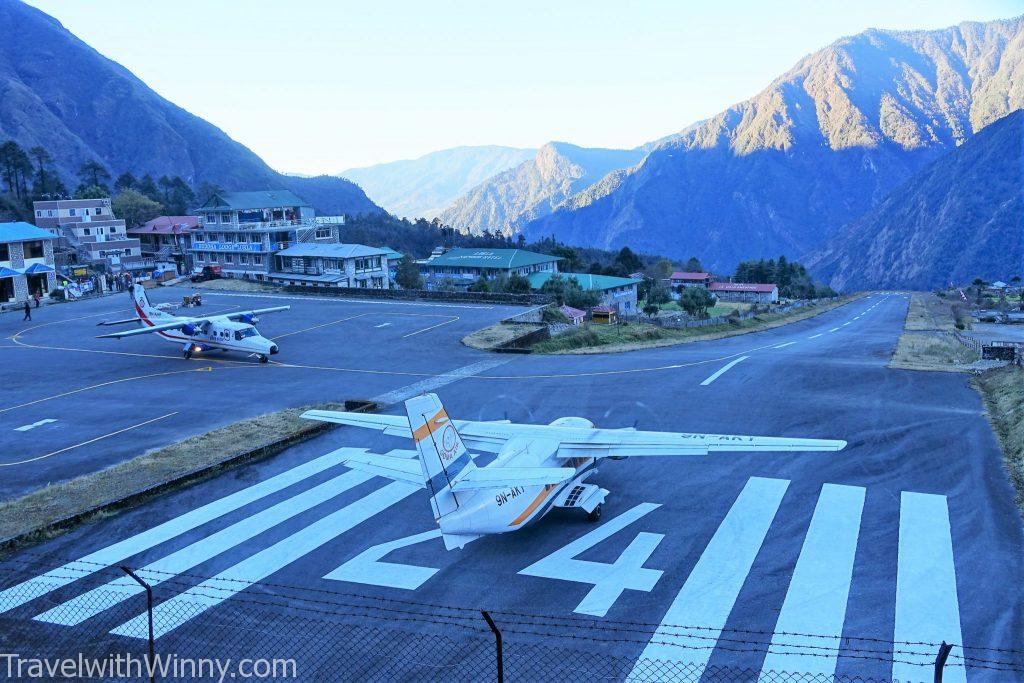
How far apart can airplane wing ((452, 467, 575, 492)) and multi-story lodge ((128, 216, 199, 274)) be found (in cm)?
9026

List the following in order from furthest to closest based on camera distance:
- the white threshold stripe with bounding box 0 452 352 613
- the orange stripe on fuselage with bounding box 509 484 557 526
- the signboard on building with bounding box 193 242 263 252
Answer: the signboard on building with bounding box 193 242 263 252
the orange stripe on fuselage with bounding box 509 484 557 526
the white threshold stripe with bounding box 0 452 352 613

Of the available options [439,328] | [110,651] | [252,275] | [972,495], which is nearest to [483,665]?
[110,651]

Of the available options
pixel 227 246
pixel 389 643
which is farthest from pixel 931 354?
pixel 227 246

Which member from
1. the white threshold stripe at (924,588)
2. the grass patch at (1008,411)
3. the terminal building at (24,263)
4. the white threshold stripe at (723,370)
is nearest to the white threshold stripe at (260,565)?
the white threshold stripe at (924,588)

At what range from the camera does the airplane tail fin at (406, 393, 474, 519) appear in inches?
600

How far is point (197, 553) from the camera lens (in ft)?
57.1

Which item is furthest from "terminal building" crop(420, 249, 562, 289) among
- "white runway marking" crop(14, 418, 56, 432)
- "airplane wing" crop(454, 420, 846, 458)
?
"airplane wing" crop(454, 420, 846, 458)

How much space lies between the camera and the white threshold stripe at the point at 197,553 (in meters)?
14.8

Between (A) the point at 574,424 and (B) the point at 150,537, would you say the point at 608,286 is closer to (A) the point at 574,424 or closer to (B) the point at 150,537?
(A) the point at 574,424

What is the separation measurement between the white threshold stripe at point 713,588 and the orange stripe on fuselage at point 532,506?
3945 mm

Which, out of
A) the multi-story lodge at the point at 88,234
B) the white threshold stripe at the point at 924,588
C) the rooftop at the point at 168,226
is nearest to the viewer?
the white threshold stripe at the point at 924,588

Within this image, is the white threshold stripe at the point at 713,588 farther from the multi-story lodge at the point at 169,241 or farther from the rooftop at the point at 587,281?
the multi-story lodge at the point at 169,241

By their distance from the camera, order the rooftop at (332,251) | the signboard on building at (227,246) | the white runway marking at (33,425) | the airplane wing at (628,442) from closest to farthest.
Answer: the airplane wing at (628,442), the white runway marking at (33,425), the rooftop at (332,251), the signboard on building at (227,246)

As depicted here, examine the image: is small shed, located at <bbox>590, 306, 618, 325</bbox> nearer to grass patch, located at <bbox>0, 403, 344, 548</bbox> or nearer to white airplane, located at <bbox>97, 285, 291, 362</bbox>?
white airplane, located at <bbox>97, 285, 291, 362</bbox>
